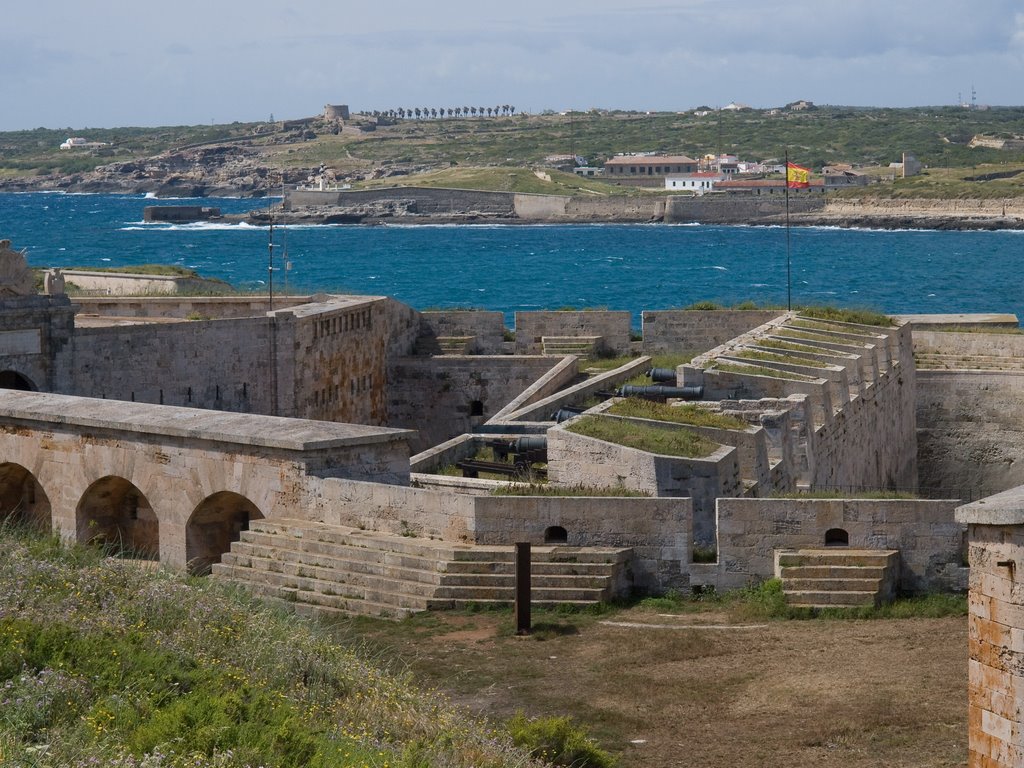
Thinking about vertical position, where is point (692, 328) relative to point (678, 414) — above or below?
above

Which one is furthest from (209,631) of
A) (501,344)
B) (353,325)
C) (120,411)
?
(501,344)

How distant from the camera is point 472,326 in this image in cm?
3931

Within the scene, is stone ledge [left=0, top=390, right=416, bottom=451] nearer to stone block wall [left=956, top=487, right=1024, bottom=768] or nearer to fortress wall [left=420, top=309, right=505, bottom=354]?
stone block wall [left=956, top=487, right=1024, bottom=768]

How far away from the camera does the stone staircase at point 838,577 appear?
16.4 metres

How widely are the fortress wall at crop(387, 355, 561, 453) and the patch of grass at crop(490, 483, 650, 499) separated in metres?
17.4

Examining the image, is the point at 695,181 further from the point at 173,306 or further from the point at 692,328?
the point at 173,306

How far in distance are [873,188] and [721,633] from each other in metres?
144

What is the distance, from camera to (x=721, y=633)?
15.8m

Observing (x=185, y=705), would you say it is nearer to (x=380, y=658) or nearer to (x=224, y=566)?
(x=380, y=658)

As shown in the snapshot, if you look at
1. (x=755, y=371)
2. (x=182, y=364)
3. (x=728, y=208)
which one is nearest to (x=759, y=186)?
(x=728, y=208)

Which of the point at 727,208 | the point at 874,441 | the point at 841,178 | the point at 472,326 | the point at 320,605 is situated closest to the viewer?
the point at 320,605

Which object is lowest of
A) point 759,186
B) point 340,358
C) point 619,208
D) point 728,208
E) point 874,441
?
point 874,441

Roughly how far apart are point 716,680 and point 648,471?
5359mm

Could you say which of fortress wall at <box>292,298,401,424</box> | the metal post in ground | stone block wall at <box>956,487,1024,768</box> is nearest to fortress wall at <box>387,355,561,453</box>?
fortress wall at <box>292,298,401,424</box>
